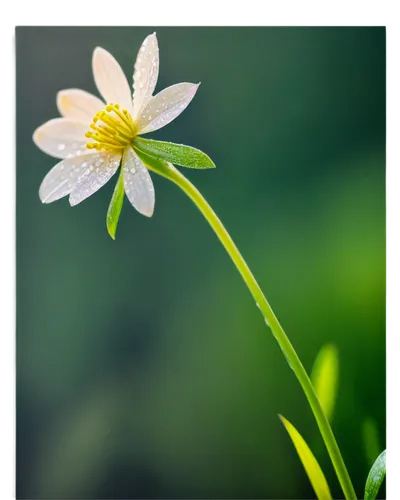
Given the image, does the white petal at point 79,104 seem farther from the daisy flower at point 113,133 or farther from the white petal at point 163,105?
the white petal at point 163,105

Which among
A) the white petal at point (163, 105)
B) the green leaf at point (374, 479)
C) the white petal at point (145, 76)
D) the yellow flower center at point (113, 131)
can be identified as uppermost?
the white petal at point (145, 76)

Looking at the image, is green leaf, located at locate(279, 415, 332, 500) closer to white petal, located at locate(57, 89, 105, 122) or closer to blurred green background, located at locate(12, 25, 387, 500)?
blurred green background, located at locate(12, 25, 387, 500)

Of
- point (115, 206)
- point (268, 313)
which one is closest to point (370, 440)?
point (268, 313)

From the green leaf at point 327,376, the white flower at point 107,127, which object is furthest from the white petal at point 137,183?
the green leaf at point 327,376

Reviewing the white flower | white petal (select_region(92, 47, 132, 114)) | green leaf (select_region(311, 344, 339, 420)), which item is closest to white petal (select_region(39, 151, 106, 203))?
the white flower

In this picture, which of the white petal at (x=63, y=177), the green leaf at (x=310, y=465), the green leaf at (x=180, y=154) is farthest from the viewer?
the green leaf at (x=310, y=465)

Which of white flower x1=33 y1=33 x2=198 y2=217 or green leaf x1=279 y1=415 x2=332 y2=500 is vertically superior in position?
white flower x1=33 y1=33 x2=198 y2=217

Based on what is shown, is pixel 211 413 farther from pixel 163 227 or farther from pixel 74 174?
pixel 74 174
